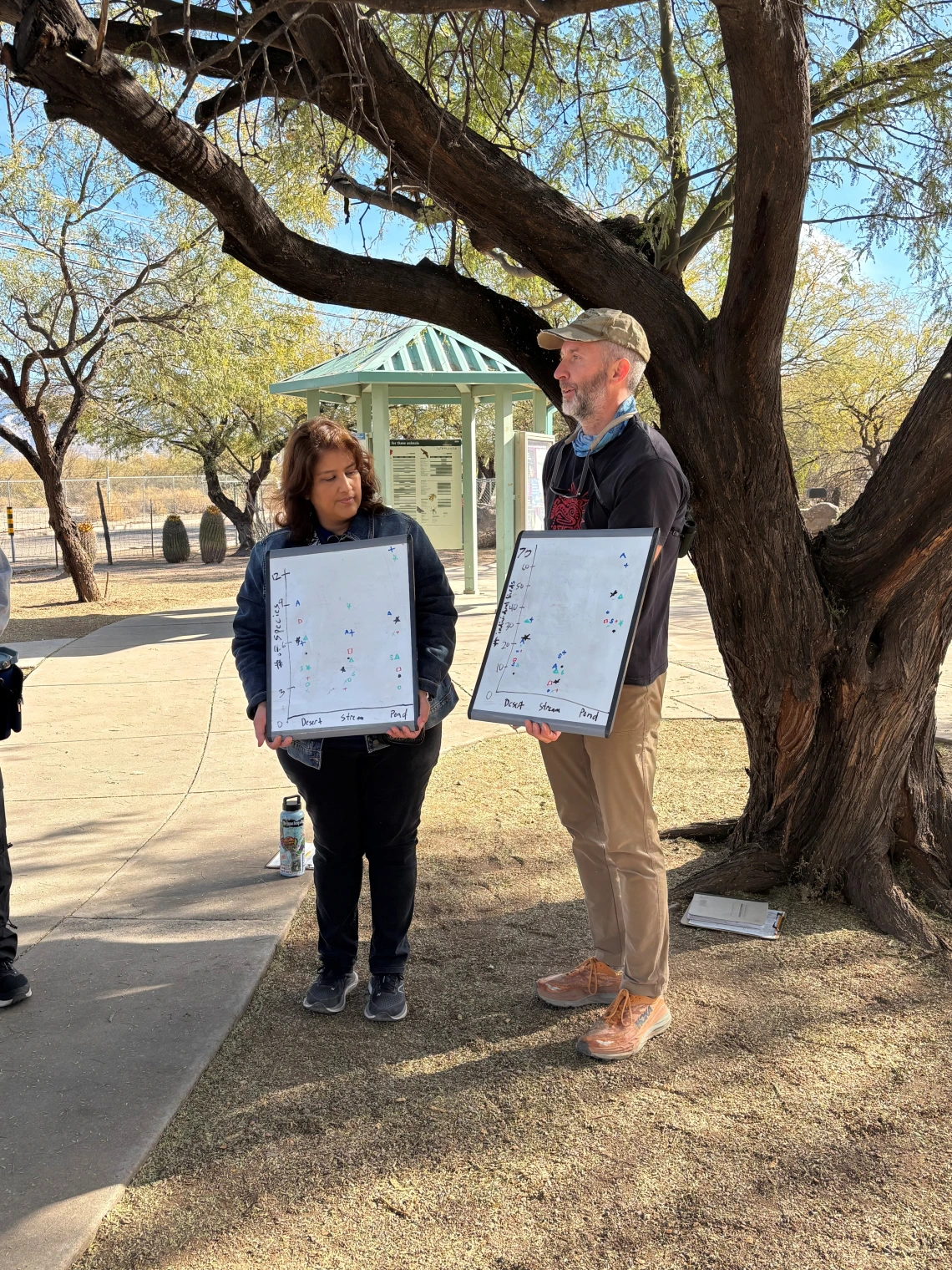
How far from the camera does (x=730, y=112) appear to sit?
665 centimetres

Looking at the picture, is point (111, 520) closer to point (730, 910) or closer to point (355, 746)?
point (730, 910)

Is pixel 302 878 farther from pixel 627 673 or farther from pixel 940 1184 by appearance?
pixel 940 1184

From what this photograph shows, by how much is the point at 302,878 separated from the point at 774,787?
2.13 m

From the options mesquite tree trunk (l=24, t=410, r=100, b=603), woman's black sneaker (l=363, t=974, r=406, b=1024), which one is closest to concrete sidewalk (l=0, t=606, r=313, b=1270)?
woman's black sneaker (l=363, t=974, r=406, b=1024)

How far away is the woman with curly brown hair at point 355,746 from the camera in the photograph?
3355 mm

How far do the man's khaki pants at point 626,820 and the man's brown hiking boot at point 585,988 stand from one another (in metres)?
0.13

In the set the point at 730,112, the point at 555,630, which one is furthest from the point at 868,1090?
the point at 730,112

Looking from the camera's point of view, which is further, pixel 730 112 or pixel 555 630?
pixel 730 112

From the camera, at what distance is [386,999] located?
3564 mm

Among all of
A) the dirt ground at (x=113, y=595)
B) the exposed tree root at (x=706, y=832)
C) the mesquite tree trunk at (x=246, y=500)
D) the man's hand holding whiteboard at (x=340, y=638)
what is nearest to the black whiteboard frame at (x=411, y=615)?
the man's hand holding whiteboard at (x=340, y=638)

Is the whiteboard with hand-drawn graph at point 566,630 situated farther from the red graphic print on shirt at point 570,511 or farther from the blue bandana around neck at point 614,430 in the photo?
the blue bandana around neck at point 614,430

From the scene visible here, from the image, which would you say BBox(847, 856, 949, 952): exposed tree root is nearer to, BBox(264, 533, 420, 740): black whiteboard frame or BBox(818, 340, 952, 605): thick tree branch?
BBox(818, 340, 952, 605): thick tree branch

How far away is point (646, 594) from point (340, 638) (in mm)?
936

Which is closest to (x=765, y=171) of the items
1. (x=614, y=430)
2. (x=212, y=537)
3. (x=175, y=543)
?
(x=614, y=430)
